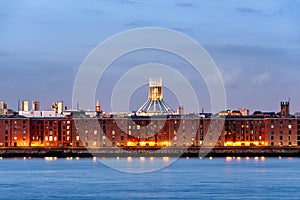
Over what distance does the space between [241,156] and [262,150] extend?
4.65m

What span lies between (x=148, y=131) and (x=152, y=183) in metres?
81.5

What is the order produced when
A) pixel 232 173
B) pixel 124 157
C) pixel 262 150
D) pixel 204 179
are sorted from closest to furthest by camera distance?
pixel 204 179 < pixel 232 173 < pixel 124 157 < pixel 262 150

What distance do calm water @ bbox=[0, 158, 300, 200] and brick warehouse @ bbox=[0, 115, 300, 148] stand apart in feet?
182

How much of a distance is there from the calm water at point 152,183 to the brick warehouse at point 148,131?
182 feet

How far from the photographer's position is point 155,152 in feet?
504

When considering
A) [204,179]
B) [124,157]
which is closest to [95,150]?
[124,157]

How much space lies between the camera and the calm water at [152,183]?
227ft

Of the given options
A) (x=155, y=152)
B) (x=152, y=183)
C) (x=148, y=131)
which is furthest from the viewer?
(x=148, y=131)

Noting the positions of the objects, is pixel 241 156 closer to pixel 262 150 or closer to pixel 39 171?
pixel 262 150

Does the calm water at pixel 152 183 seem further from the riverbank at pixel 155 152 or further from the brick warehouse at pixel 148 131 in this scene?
the brick warehouse at pixel 148 131

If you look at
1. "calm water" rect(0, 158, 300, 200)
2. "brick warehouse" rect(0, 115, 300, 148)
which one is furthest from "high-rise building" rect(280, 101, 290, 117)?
"calm water" rect(0, 158, 300, 200)

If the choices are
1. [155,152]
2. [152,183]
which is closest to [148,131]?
[155,152]

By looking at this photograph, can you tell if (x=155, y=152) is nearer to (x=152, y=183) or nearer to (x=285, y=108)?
(x=285, y=108)

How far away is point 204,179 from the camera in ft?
279
